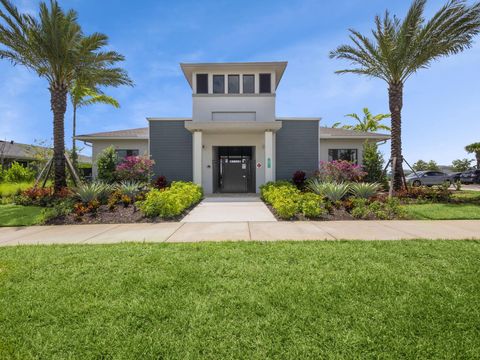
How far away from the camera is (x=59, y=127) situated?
475 inches

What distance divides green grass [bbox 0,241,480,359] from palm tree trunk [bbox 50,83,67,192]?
29.1ft

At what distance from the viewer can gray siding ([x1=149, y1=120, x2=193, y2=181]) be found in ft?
49.0

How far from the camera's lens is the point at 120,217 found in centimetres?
823

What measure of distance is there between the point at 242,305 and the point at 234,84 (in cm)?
1477

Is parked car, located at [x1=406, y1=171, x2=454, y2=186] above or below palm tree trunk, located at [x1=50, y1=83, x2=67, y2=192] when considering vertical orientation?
below

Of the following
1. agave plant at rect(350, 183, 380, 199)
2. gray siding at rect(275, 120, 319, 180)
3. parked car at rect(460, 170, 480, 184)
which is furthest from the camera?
parked car at rect(460, 170, 480, 184)

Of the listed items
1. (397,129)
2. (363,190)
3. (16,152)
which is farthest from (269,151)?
(16,152)

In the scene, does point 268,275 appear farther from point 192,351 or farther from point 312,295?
point 192,351

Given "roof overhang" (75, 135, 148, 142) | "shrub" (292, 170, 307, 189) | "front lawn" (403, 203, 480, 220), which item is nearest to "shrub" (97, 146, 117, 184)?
"roof overhang" (75, 135, 148, 142)

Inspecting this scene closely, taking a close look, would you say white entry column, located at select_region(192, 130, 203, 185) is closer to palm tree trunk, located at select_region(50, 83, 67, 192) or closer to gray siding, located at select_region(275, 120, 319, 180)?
gray siding, located at select_region(275, 120, 319, 180)

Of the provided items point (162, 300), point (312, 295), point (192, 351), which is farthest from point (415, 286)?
point (162, 300)

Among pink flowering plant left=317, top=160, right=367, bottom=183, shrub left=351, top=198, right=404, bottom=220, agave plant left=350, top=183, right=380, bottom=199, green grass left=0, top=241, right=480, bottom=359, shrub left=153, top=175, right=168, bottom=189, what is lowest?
green grass left=0, top=241, right=480, bottom=359

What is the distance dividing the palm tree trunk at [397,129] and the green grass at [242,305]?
30.6ft

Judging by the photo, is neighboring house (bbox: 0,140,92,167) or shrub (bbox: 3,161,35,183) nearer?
shrub (bbox: 3,161,35,183)
